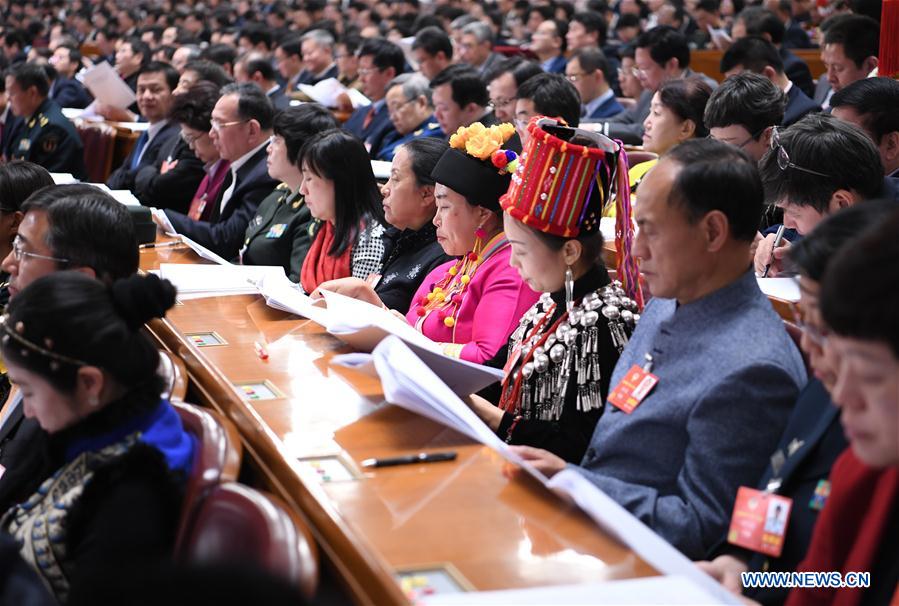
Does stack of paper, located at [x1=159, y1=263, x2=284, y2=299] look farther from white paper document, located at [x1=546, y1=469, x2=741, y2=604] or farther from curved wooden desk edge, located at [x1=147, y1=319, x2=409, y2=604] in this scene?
white paper document, located at [x1=546, y1=469, x2=741, y2=604]

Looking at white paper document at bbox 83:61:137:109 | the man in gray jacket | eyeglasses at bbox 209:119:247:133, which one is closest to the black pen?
the man in gray jacket

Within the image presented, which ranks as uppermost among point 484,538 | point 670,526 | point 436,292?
point 484,538

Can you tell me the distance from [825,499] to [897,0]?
330cm

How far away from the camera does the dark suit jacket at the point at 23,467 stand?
189cm

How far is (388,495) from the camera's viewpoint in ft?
5.06

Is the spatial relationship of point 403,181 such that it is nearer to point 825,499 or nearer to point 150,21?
point 825,499

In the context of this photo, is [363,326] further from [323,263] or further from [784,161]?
[323,263]

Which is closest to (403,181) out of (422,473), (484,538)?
(422,473)

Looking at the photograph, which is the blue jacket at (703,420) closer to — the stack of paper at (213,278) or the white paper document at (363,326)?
the white paper document at (363,326)

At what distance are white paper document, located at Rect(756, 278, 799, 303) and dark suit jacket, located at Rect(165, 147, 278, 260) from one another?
229 cm

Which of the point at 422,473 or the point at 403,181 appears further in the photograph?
the point at 403,181

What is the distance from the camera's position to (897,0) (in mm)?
4164

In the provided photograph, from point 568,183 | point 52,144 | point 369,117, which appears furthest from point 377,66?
point 568,183

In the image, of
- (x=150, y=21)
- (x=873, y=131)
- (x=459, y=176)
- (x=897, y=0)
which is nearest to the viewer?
(x=459, y=176)
